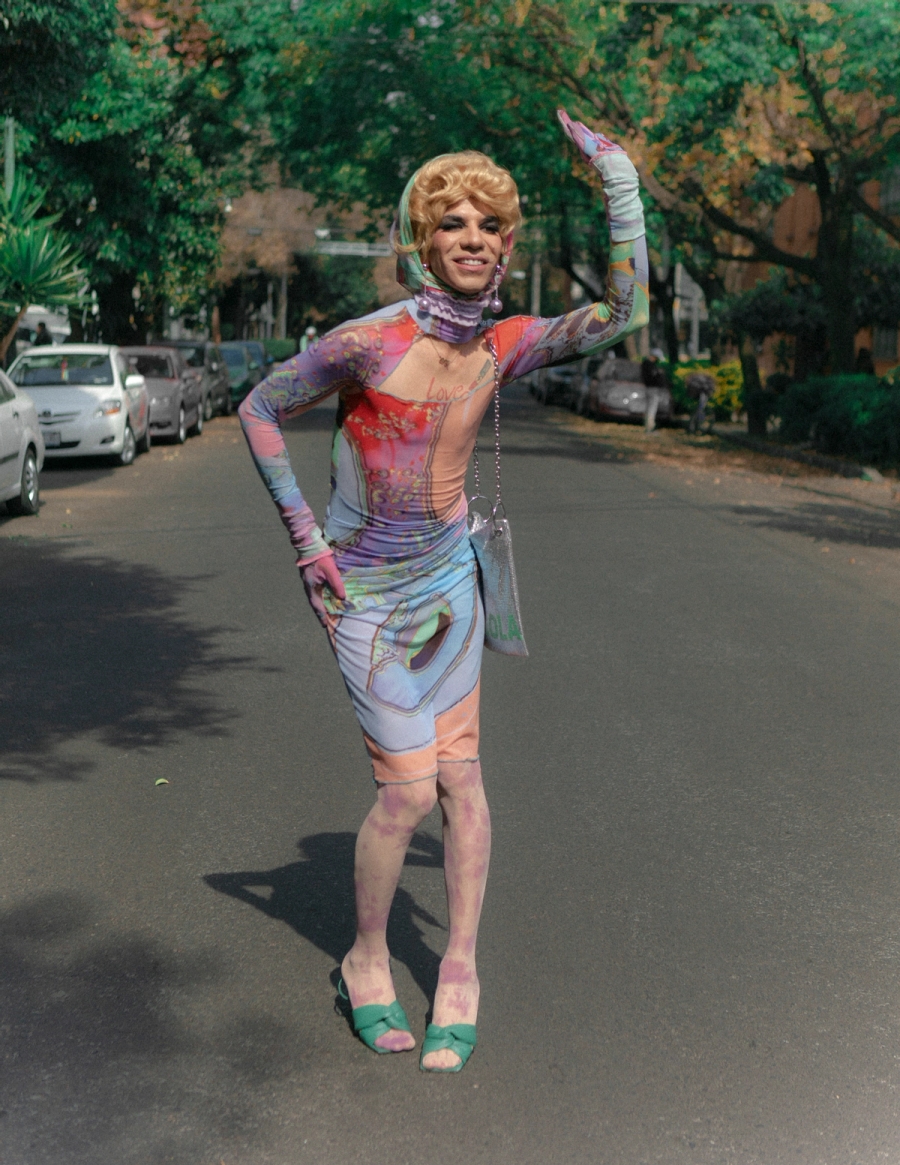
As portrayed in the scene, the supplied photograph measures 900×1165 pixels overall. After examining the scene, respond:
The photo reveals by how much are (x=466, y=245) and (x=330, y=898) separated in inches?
81.9

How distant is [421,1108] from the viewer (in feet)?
10.5

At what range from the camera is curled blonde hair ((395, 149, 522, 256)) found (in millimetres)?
3217

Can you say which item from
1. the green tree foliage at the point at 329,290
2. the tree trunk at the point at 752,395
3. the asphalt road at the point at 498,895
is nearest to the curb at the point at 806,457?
the tree trunk at the point at 752,395

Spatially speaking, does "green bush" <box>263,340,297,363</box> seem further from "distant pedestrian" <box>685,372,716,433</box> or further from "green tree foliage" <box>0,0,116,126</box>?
"green tree foliage" <box>0,0,116,126</box>

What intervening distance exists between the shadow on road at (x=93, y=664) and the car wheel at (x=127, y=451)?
873cm

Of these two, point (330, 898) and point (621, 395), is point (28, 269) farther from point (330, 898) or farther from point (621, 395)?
point (330, 898)

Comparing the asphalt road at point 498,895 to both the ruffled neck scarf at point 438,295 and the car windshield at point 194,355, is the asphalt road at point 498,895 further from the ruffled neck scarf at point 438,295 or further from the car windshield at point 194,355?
the car windshield at point 194,355

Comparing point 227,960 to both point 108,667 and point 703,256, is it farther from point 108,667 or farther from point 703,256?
point 703,256

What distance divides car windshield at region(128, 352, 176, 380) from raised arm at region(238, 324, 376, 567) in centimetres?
2125

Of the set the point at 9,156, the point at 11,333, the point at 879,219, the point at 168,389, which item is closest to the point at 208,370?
the point at 168,389

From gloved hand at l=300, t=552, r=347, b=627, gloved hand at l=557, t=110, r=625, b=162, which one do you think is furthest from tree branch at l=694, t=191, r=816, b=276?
gloved hand at l=300, t=552, r=347, b=627

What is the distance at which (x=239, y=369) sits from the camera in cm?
3456

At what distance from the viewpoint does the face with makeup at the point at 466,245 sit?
324cm

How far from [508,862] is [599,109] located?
64.7ft
